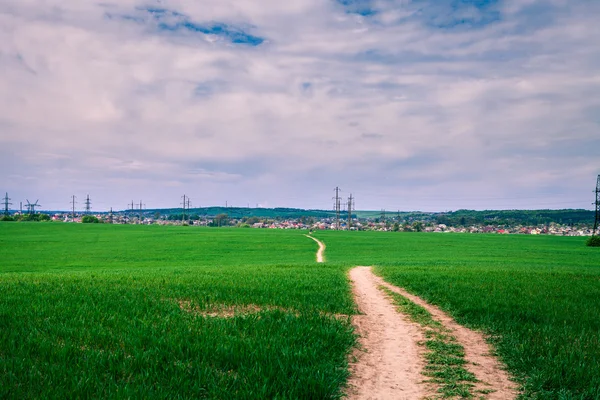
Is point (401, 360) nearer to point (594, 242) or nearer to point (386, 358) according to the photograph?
point (386, 358)

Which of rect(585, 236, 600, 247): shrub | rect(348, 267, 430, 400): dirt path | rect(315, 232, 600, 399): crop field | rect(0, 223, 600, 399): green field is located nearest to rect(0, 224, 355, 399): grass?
rect(0, 223, 600, 399): green field

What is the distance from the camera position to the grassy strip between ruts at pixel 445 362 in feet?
20.1

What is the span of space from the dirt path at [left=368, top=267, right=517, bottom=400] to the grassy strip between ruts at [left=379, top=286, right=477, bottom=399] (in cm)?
15

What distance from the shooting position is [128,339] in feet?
23.9

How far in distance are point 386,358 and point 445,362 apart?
1094mm

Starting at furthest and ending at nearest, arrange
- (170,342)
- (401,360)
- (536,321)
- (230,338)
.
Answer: (536,321), (230,338), (401,360), (170,342)

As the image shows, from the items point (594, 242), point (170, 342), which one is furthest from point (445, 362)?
point (594, 242)

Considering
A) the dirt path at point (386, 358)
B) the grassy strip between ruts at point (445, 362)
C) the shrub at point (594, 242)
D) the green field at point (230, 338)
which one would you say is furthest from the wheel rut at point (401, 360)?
the shrub at point (594, 242)

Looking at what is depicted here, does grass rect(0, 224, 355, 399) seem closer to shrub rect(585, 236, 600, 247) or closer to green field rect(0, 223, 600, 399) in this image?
green field rect(0, 223, 600, 399)

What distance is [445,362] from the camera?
23.9 ft

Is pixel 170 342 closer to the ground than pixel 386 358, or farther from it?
farther from it

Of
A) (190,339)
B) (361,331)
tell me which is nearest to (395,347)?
(361,331)

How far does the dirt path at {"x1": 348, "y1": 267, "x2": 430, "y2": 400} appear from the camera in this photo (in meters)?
6.07

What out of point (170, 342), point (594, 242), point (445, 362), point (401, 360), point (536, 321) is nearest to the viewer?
point (170, 342)
